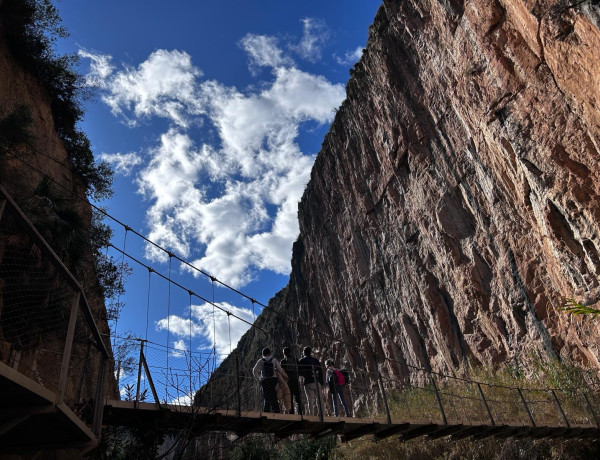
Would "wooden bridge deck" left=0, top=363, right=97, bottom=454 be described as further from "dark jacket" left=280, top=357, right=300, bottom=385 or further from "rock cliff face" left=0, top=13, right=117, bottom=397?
"dark jacket" left=280, top=357, right=300, bottom=385

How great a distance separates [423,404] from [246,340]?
31943mm

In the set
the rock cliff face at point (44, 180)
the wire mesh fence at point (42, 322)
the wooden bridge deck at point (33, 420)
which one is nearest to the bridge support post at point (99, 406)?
the wire mesh fence at point (42, 322)

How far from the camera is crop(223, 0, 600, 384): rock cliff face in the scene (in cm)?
1166

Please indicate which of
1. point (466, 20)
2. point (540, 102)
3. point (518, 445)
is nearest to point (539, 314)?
point (518, 445)

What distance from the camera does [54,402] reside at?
11.7 ft

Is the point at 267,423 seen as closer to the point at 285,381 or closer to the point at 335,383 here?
the point at 285,381

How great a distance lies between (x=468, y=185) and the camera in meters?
16.5

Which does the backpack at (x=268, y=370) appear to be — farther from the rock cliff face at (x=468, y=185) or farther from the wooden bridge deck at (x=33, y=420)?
the rock cliff face at (x=468, y=185)

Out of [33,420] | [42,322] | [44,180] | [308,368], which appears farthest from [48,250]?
[44,180]

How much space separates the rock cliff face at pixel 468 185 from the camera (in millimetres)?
11656

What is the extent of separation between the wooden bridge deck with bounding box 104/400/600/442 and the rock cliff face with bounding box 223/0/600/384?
1.76 metres

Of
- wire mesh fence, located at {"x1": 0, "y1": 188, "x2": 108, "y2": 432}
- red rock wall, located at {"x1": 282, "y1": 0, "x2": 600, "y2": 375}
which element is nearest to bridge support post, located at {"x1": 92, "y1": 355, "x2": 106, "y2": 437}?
wire mesh fence, located at {"x1": 0, "y1": 188, "x2": 108, "y2": 432}

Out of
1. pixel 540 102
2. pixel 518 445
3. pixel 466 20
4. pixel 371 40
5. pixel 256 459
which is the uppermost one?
pixel 371 40

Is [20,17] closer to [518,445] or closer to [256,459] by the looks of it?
[256,459]
